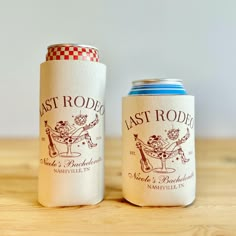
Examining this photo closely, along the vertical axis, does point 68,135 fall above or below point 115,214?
above

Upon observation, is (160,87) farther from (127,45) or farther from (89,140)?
(127,45)

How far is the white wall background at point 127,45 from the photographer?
0.81 meters

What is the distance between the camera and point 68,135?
45cm

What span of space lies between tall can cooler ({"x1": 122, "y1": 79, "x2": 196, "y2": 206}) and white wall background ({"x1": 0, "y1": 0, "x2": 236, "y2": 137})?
1.23 feet

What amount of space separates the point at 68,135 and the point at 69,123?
19 mm

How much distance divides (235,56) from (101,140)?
555 millimetres

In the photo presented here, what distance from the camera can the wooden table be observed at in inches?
15.4

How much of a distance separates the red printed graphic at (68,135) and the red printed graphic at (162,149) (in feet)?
0.32

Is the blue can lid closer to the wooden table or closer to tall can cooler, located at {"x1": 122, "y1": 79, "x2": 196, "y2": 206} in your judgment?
tall can cooler, located at {"x1": 122, "y1": 79, "x2": 196, "y2": 206}

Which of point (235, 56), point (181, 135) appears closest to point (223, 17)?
point (235, 56)

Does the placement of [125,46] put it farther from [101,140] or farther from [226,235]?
[226,235]

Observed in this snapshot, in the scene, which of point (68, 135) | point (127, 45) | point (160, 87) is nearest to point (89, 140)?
point (68, 135)

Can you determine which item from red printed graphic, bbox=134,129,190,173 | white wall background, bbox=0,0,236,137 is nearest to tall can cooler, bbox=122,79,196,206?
red printed graphic, bbox=134,129,190,173

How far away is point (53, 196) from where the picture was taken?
464 mm
